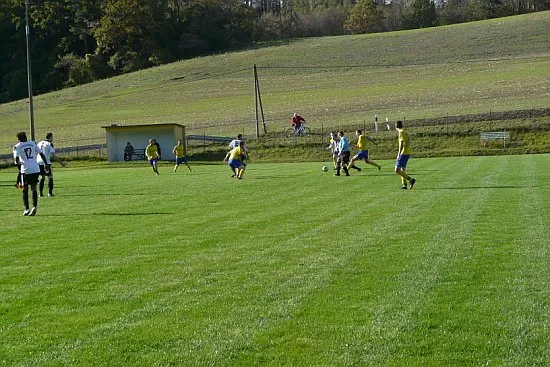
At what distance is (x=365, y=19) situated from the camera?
133 meters

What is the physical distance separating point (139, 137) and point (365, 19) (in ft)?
274

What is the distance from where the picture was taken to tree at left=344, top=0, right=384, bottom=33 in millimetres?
132625

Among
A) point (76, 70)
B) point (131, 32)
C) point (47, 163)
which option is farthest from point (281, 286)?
point (76, 70)

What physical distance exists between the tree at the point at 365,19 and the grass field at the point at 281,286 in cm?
11984

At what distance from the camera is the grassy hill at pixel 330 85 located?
66.8 metres

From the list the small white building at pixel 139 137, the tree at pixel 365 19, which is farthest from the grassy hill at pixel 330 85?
the tree at pixel 365 19

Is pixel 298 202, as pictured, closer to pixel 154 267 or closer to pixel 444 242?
pixel 444 242

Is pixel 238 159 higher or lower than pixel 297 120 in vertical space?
lower

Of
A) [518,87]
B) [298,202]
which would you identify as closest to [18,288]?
[298,202]

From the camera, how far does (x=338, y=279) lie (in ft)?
28.5

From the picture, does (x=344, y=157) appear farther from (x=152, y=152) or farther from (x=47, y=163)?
(x=47, y=163)

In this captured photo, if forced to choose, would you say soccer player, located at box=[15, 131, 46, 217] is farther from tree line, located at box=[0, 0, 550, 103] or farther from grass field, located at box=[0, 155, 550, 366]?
tree line, located at box=[0, 0, 550, 103]

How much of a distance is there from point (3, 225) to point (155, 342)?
29.6ft

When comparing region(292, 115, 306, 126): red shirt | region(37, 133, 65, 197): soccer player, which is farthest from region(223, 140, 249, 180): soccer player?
region(292, 115, 306, 126): red shirt
